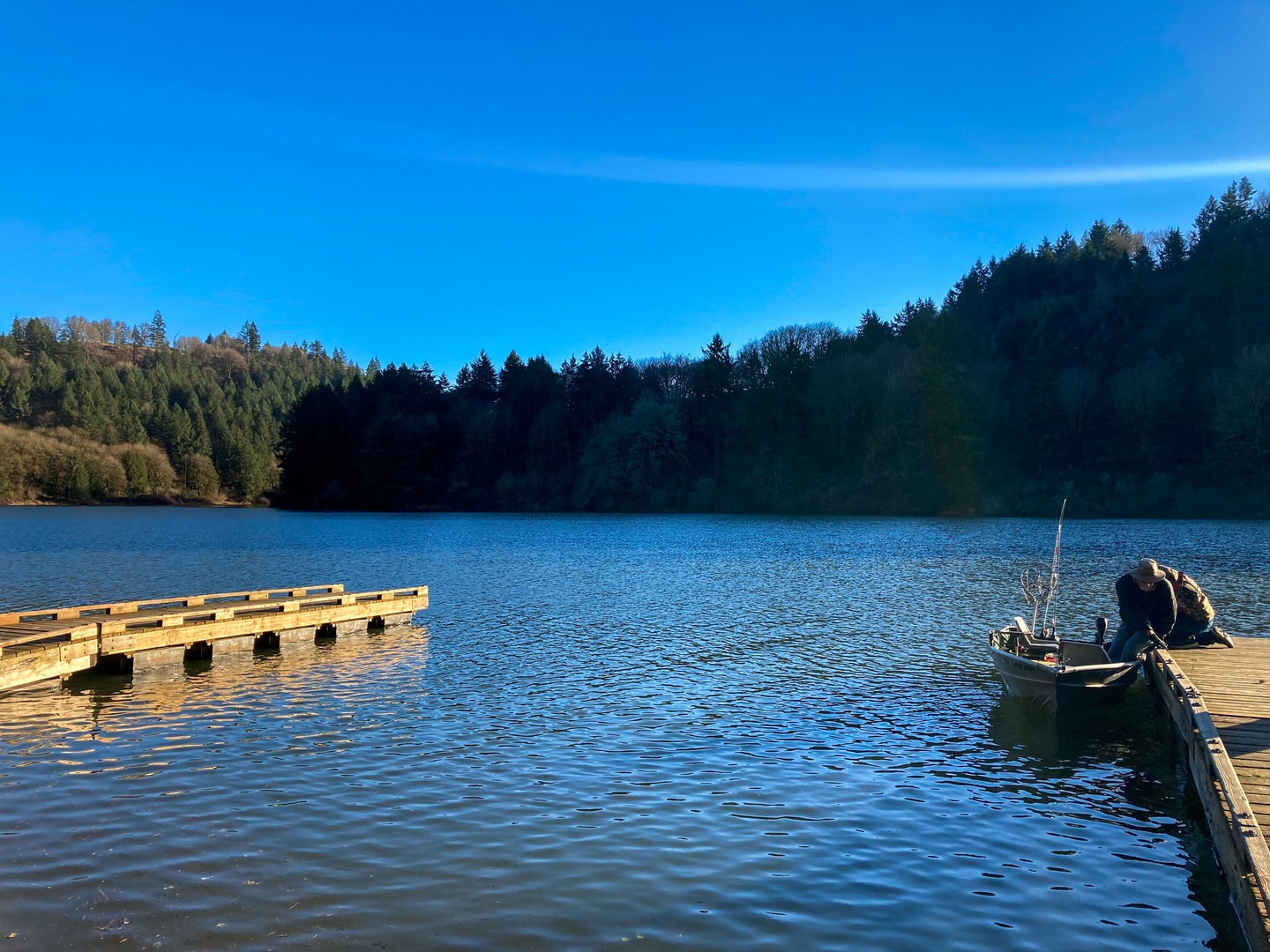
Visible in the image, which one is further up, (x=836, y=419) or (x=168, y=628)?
(x=836, y=419)

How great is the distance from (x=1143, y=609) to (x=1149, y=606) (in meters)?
0.12

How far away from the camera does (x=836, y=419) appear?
103500mm

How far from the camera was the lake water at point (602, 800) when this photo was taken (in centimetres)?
773

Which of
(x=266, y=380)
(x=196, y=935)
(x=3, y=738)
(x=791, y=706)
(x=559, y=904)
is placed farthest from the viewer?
(x=266, y=380)

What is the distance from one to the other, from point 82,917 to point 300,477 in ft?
418

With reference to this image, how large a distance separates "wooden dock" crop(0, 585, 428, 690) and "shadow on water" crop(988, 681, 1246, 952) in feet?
53.7

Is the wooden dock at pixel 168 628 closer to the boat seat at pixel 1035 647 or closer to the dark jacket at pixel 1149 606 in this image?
the boat seat at pixel 1035 647

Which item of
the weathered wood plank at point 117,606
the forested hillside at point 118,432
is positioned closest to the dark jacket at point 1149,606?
the weathered wood plank at point 117,606

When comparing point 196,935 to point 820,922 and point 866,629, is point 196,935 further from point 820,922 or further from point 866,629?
point 866,629

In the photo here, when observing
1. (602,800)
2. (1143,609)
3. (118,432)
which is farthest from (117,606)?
(118,432)

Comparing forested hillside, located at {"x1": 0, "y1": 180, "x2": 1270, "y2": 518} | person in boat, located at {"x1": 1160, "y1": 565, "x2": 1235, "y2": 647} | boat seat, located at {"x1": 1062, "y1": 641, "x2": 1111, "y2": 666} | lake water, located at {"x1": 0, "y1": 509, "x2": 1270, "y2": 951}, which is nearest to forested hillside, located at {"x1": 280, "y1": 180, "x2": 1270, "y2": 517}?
forested hillside, located at {"x1": 0, "y1": 180, "x2": 1270, "y2": 518}

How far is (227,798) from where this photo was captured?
419 inches

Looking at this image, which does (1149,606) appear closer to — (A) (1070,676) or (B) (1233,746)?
(A) (1070,676)

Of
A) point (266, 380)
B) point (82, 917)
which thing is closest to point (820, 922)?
point (82, 917)
